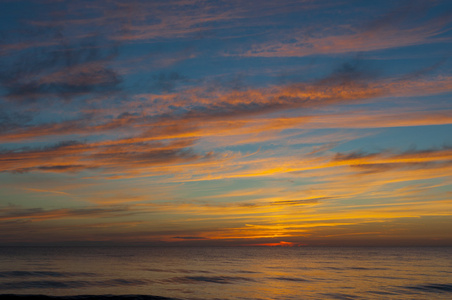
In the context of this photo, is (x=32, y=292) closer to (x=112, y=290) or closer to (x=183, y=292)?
(x=112, y=290)

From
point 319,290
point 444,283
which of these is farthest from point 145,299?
point 444,283

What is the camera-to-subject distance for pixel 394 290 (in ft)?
150

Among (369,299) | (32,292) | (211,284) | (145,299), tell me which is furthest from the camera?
(211,284)

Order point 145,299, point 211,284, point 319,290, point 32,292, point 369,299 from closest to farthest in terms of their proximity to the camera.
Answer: point 145,299, point 369,299, point 32,292, point 319,290, point 211,284

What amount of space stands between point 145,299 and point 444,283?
44260mm

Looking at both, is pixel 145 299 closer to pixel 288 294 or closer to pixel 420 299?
pixel 288 294

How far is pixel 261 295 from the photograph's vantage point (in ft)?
136

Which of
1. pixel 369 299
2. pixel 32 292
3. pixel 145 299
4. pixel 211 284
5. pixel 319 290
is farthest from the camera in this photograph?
pixel 211 284

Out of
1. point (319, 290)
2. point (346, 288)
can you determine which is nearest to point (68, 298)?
point (319, 290)

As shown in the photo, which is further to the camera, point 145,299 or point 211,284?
point 211,284

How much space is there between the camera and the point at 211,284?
50688 mm

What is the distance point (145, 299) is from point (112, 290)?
9947mm

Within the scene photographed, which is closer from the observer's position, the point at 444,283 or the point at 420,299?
the point at 420,299

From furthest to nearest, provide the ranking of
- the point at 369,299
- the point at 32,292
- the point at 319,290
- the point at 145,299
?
the point at 319,290 < the point at 32,292 < the point at 369,299 < the point at 145,299
